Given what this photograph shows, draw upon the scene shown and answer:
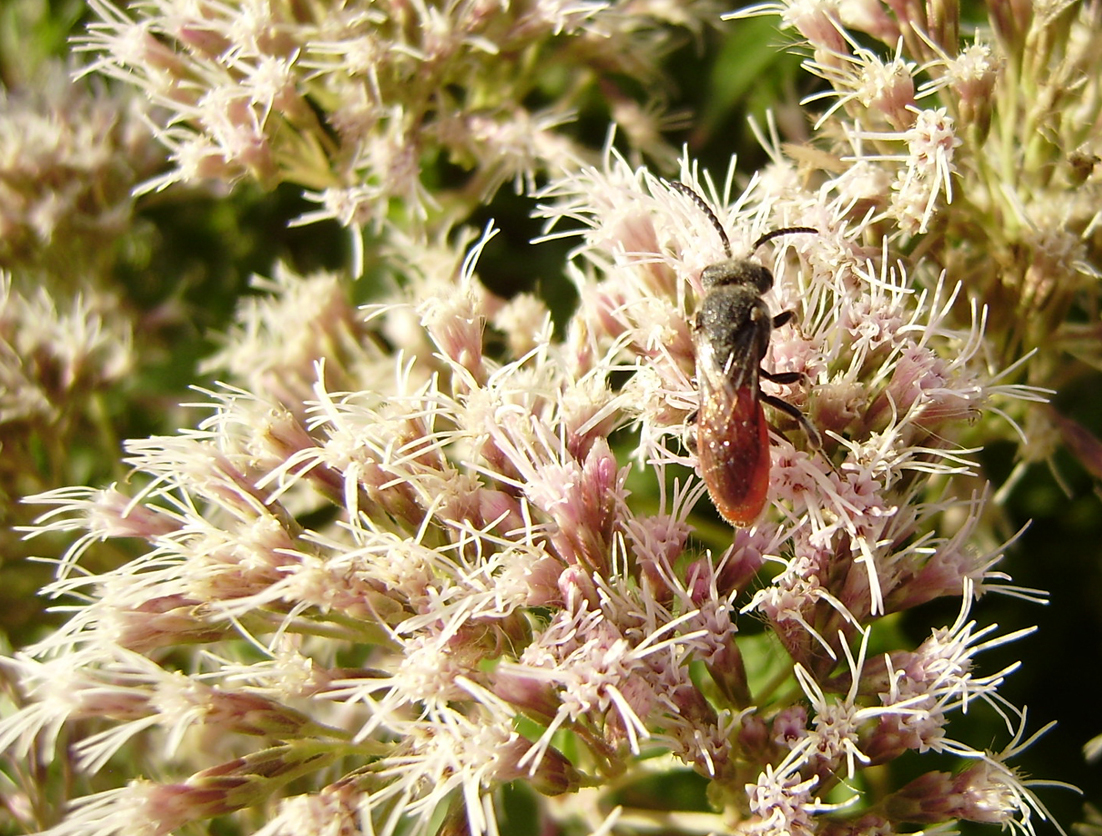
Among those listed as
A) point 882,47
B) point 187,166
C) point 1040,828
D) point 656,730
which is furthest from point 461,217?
point 1040,828

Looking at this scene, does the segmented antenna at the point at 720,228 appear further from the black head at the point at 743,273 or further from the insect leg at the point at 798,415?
the insect leg at the point at 798,415

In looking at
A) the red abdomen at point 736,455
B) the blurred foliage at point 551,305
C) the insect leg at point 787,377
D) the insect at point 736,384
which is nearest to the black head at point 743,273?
the insect at point 736,384

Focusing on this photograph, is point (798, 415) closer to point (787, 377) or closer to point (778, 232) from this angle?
point (787, 377)

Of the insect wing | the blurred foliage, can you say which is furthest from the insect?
the blurred foliage

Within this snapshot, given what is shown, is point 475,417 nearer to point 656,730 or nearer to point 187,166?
point 656,730

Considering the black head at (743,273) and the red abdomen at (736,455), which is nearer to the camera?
the red abdomen at (736,455)

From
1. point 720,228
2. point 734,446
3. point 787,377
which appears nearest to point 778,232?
point 720,228
